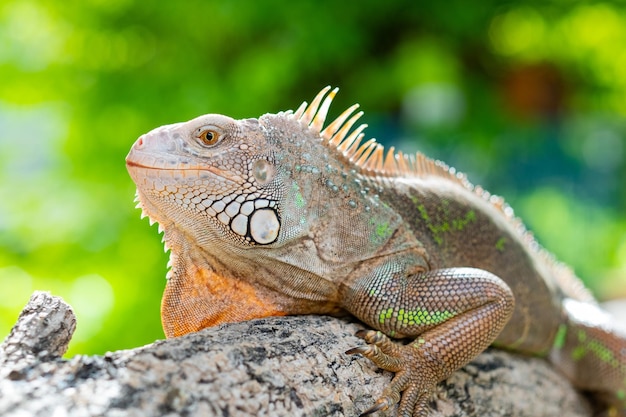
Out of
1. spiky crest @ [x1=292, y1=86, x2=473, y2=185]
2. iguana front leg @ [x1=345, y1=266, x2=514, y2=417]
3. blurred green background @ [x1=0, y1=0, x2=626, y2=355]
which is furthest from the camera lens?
blurred green background @ [x1=0, y1=0, x2=626, y2=355]

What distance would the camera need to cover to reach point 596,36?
10508mm

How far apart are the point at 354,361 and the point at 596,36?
929 cm

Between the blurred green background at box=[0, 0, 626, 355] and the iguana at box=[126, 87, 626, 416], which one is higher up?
the blurred green background at box=[0, 0, 626, 355]

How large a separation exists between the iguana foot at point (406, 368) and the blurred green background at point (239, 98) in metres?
5.07

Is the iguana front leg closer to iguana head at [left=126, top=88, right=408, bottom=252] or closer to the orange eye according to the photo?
iguana head at [left=126, top=88, right=408, bottom=252]

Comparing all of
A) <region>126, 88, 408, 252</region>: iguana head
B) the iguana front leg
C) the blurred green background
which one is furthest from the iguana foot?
the blurred green background

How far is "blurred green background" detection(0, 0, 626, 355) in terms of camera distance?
316 inches

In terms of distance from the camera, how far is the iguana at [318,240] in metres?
3.07

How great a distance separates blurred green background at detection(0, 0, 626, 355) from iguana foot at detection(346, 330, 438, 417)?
16.6 ft

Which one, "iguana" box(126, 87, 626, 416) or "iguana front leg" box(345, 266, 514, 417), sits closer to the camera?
"iguana" box(126, 87, 626, 416)

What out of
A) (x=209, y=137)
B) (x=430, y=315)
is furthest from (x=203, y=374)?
(x=430, y=315)

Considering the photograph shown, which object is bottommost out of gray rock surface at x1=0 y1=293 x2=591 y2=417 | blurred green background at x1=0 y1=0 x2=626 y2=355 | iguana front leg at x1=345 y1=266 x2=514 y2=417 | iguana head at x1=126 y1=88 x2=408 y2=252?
gray rock surface at x1=0 y1=293 x2=591 y2=417

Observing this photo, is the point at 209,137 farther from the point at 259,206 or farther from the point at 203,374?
the point at 203,374

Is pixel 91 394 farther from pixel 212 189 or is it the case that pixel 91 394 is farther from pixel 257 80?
pixel 257 80
